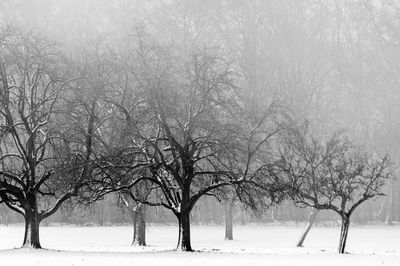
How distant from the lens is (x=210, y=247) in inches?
1412

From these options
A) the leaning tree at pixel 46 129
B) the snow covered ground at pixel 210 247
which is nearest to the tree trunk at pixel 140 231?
the snow covered ground at pixel 210 247

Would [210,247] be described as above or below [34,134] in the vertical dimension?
below

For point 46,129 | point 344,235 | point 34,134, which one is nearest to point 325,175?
point 344,235

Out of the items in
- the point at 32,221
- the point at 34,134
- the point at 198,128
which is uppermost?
the point at 198,128

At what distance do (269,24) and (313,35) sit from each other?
4.19 meters

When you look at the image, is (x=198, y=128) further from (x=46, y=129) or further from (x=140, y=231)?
(x=140, y=231)

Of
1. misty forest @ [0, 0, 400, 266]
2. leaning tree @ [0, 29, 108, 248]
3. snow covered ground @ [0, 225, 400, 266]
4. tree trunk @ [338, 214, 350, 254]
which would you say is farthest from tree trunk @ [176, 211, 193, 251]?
tree trunk @ [338, 214, 350, 254]

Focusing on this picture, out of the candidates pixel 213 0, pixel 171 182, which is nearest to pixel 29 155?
pixel 171 182

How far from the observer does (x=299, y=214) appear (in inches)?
2280

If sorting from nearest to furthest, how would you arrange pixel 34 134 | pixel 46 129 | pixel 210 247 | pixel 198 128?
pixel 34 134, pixel 198 128, pixel 46 129, pixel 210 247

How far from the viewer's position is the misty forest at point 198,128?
100 ft

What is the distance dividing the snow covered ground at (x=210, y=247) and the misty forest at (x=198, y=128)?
13 cm

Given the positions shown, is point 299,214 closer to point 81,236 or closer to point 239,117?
point 81,236

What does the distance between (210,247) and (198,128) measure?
694cm
